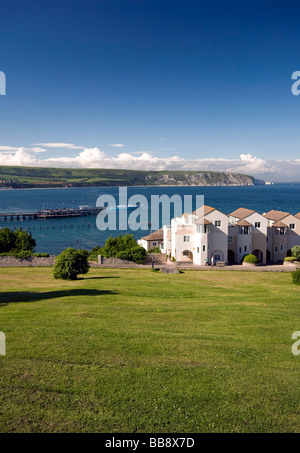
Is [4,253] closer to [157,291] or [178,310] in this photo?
[157,291]

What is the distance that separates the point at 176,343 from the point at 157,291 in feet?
42.9

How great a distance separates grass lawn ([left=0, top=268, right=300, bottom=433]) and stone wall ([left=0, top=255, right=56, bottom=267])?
33.4 meters

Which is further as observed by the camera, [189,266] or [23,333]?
[189,266]

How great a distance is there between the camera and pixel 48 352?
43.2 feet

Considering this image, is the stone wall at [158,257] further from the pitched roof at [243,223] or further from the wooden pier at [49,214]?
the wooden pier at [49,214]

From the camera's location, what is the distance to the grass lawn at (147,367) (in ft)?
30.7

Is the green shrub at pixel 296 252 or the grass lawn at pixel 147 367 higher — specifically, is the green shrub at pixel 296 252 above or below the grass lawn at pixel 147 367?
above

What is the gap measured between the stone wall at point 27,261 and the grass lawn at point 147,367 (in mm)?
33440

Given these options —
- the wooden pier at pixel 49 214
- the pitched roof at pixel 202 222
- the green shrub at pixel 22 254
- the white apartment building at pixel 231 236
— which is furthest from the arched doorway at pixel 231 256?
the wooden pier at pixel 49 214

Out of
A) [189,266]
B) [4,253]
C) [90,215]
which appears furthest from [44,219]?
[189,266]

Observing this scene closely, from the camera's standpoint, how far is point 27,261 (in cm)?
5541

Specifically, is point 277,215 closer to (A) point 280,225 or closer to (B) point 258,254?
(A) point 280,225

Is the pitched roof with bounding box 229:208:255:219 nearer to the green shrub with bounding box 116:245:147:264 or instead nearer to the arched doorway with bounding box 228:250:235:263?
the arched doorway with bounding box 228:250:235:263

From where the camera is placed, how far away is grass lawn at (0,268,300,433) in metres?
9.35
